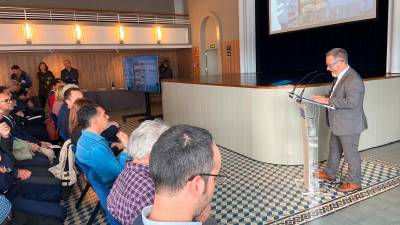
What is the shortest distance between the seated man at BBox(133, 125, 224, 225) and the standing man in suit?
2.26m

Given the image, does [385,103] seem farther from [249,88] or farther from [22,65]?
[22,65]

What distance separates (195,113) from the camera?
572 cm

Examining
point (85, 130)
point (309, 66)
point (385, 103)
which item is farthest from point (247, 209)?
point (309, 66)

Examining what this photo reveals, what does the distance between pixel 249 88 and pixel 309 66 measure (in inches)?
153

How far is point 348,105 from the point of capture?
2.87m

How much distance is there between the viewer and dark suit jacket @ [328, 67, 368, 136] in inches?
113

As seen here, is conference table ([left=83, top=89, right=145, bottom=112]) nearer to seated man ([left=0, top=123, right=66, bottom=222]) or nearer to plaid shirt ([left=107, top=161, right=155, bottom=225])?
seated man ([left=0, top=123, right=66, bottom=222])

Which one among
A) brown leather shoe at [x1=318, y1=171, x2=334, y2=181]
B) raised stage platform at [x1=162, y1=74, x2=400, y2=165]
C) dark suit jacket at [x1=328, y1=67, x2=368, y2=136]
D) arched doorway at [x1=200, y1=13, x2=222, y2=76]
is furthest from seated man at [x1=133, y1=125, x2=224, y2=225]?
arched doorway at [x1=200, y1=13, x2=222, y2=76]

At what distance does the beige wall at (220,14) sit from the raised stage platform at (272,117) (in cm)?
457

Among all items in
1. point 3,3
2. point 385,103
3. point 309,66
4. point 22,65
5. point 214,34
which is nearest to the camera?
point 385,103

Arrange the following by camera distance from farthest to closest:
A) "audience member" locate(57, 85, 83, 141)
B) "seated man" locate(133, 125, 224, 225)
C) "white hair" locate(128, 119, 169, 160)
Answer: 1. "audience member" locate(57, 85, 83, 141)
2. "white hair" locate(128, 119, 169, 160)
3. "seated man" locate(133, 125, 224, 225)

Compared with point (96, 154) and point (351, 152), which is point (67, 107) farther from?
point (351, 152)

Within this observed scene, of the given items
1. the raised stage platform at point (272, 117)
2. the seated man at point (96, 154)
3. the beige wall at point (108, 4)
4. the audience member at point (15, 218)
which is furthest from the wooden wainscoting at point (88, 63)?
the audience member at point (15, 218)

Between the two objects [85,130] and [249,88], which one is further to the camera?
[249,88]
